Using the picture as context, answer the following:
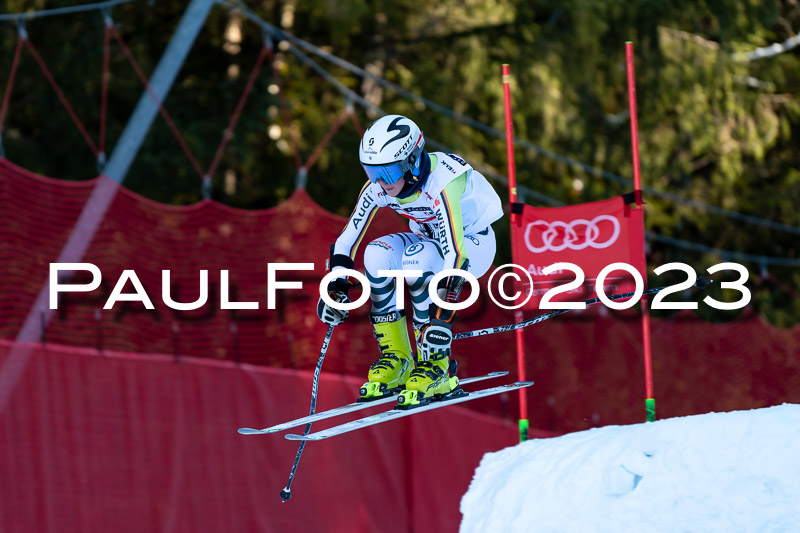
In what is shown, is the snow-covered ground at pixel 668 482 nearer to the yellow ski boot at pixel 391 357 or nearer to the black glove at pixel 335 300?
the yellow ski boot at pixel 391 357

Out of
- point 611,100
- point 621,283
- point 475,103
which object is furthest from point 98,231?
point 611,100

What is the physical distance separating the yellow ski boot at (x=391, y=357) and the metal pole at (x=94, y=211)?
268cm

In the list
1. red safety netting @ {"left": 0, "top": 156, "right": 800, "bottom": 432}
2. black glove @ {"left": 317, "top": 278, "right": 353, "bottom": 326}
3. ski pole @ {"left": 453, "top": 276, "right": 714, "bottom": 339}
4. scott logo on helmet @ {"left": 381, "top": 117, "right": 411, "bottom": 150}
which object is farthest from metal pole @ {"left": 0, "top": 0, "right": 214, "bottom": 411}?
scott logo on helmet @ {"left": 381, "top": 117, "right": 411, "bottom": 150}

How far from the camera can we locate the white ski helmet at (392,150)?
5875mm

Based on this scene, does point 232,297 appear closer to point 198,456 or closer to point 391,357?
point 198,456

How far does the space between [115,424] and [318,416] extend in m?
2.46

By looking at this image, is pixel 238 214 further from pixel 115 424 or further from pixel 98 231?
pixel 115 424

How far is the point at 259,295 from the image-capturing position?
351 inches

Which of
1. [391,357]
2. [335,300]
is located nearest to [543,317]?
[391,357]

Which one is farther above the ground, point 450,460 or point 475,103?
point 475,103

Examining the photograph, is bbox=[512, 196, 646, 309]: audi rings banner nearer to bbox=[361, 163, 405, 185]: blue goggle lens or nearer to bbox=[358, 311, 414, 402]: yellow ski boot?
bbox=[358, 311, 414, 402]: yellow ski boot

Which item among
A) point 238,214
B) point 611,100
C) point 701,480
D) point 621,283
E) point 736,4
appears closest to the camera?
point 701,480

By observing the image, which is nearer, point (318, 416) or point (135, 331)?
point (318, 416)

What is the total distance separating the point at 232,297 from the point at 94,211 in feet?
3.95
